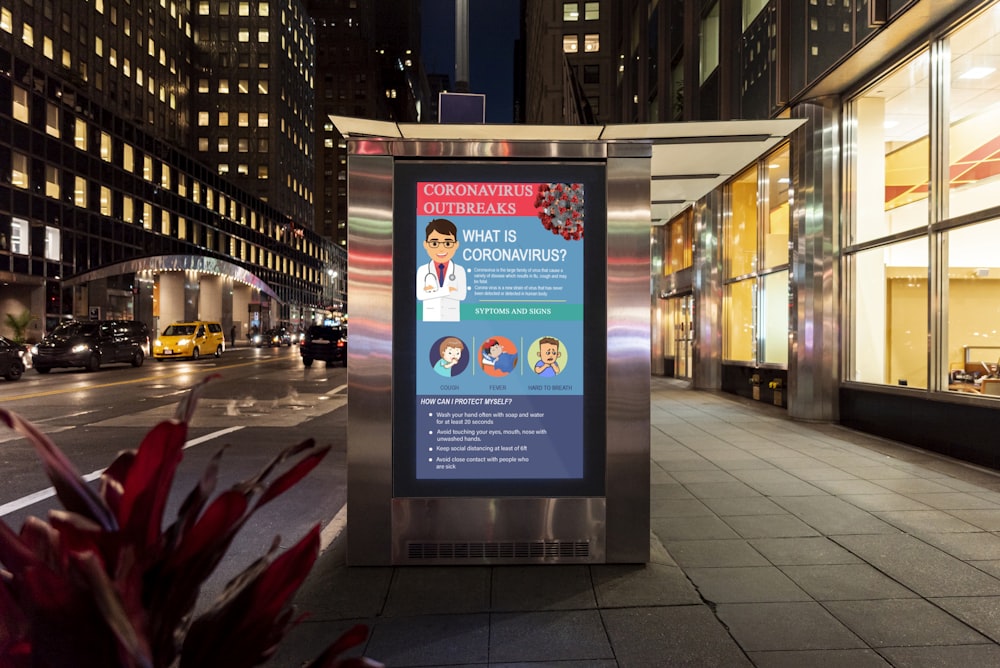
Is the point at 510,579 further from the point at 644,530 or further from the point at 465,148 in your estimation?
the point at 465,148

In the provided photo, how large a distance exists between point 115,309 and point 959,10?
50332 mm

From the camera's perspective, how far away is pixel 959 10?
29.5ft

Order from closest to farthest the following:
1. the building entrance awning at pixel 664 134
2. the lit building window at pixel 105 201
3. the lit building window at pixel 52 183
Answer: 1. the building entrance awning at pixel 664 134
2. the lit building window at pixel 52 183
3. the lit building window at pixel 105 201

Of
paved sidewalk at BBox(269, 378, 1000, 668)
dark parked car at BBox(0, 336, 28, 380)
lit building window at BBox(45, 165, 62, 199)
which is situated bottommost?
paved sidewalk at BBox(269, 378, 1000, 668)

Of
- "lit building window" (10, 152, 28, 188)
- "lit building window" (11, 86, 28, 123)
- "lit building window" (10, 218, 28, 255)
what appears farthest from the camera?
"lit building window" (11, 86, 28, 123)

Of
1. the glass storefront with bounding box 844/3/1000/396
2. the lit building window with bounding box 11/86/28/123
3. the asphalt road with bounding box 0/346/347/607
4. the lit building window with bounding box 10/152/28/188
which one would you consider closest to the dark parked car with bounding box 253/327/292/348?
the lit building window with bounding box 10/152/28/188

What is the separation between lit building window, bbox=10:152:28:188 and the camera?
37000 millimetres

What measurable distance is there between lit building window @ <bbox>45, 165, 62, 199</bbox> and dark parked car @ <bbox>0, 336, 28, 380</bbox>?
23.5 m

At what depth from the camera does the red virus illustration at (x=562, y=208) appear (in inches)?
184

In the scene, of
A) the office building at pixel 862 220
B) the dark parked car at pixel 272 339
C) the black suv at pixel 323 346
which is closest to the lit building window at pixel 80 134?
the dark parked car at pixel 272 339

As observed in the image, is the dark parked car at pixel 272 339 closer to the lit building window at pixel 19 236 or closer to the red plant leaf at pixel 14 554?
the lit building window at pixel 19 236

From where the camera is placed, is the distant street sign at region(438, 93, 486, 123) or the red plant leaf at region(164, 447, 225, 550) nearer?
the red plant leaf at region(164, 447, 225, 550)

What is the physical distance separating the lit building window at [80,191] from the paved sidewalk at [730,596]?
154 ft

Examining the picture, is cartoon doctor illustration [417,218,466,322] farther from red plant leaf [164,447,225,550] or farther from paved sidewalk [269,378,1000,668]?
red plant leaf [164,447,225,550]
